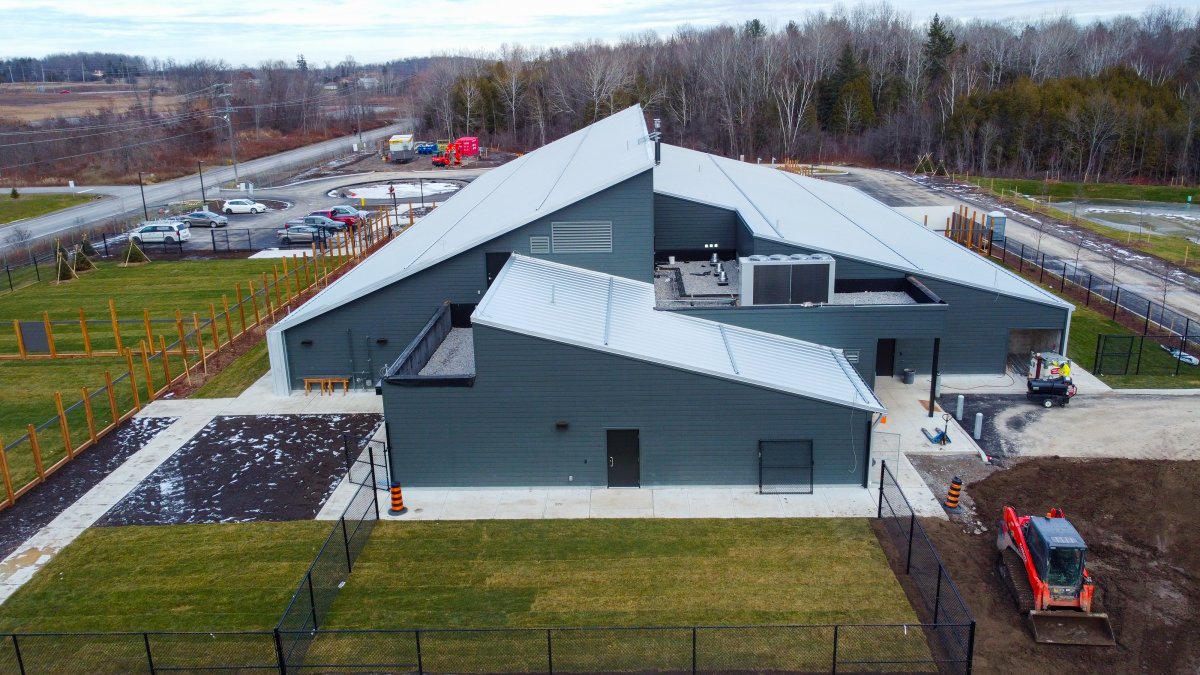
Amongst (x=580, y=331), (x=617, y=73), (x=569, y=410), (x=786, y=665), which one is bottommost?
(x=786, y=665)

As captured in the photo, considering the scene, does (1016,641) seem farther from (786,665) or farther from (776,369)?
(776,369)

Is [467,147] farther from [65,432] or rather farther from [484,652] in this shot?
[484,652]

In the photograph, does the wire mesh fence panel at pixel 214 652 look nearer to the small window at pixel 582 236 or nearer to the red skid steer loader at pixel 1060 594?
the red skid steer loader at pixel 1060 594

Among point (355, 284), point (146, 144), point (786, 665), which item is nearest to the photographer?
point (786, 665)

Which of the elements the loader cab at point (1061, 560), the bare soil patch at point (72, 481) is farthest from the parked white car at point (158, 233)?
the loader cab at point (1061, 560)

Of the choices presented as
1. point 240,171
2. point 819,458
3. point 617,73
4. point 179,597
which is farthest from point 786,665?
point 617,73

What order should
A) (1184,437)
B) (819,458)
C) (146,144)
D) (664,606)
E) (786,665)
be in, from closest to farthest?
(786,665) → (664,606) → (819,458) → (1184,437) → (146,144)

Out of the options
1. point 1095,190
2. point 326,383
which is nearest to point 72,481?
point 326,383
